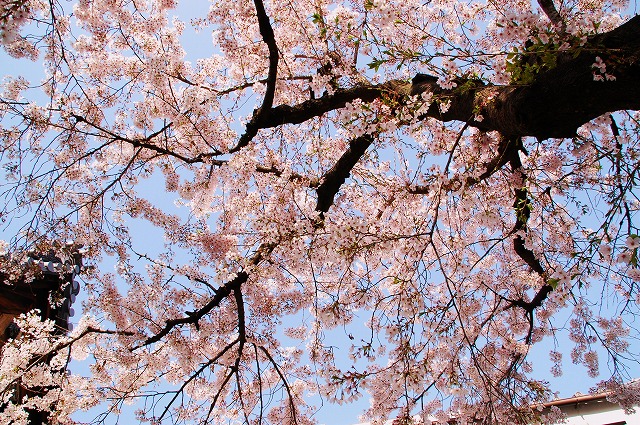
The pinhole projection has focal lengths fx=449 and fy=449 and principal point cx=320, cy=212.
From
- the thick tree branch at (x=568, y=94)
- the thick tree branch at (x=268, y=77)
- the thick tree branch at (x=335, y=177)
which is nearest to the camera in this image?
the thick tree branch at (x=568, y=94)

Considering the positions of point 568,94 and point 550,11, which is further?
point 550,11

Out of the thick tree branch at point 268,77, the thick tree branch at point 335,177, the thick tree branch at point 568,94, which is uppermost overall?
the thick tree branch at point 268,77

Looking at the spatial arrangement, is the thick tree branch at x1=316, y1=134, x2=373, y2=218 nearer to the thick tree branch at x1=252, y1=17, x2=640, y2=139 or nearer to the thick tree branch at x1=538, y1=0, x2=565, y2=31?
the thick tree branch at x1=252, y1=17, x2=640, y2=139

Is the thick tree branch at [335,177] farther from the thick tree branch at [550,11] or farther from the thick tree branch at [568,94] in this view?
the thick tree branch at [550,11]

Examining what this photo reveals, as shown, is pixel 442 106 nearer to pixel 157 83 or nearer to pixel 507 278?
pixel 157 83

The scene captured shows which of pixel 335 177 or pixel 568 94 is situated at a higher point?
pixel 335 177

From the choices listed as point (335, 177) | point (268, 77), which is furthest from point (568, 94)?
point (335, 177)

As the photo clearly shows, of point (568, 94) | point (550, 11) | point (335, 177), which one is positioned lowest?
point (568, 94)

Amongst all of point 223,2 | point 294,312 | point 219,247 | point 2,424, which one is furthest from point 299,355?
point 223,2

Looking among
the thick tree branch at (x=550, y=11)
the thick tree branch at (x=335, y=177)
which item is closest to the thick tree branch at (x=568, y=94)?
the thick tree branch at (x=550, y=11)

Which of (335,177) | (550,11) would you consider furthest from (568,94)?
(335,177)

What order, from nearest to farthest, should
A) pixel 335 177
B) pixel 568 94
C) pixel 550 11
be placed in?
pixel 568 94
pixel 550 11
pixel 335 177

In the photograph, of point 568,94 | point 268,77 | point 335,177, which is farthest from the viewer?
point 335,177

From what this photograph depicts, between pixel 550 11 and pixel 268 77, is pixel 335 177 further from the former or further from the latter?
pixel 550 11
